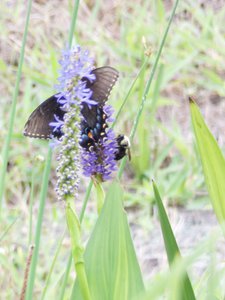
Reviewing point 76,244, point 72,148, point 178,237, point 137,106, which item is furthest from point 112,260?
point 137,106

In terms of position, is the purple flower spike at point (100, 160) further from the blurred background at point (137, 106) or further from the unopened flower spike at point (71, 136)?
the blurred background at point (137, 106)

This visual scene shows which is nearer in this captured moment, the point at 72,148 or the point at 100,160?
the point at 72,148

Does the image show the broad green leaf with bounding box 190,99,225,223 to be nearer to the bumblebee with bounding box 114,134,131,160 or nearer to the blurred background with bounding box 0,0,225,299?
the bumblebee with bounding box 114,134,131,160

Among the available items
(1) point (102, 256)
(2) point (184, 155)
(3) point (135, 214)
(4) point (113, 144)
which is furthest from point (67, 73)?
(2) point (184, 155)

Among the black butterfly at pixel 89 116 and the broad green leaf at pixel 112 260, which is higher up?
the black butterfly at pixel 89 116

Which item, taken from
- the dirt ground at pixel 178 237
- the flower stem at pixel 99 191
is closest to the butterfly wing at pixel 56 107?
the flower stem at pixel 99 191

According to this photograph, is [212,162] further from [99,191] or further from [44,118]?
[44,118]
